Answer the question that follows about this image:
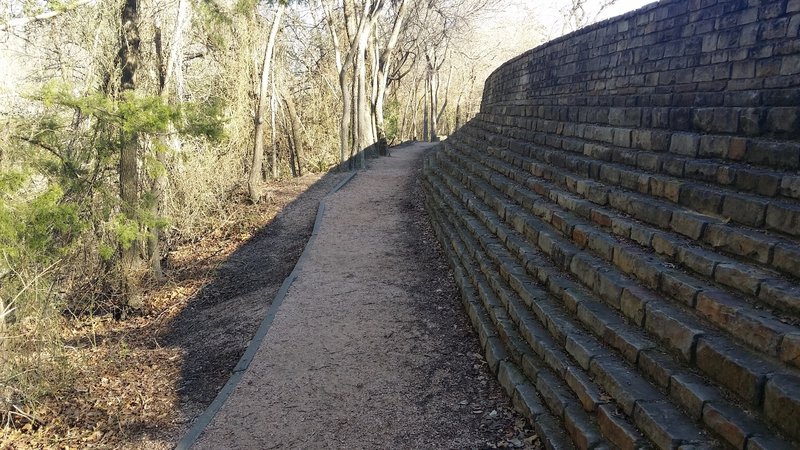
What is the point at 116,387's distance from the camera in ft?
19.3

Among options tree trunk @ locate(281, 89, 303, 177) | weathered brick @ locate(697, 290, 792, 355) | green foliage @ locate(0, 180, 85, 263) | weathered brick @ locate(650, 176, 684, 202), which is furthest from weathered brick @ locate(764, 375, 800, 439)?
tree trunk @ locate(281, 89, 303, 177)

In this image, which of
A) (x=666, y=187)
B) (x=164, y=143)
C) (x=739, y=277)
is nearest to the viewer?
(x=739, y=277)

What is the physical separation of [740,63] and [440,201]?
549 centimetres

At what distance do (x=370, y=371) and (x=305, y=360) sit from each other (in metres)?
0.73

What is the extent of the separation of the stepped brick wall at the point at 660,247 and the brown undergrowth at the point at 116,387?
3217 mm

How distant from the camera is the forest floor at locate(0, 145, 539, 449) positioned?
4.06 meters

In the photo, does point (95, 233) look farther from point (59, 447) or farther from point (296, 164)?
point (296, 164)

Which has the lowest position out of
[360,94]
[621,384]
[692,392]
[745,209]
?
[621,384]

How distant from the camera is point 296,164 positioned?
18.6 metres

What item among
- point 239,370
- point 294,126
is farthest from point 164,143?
point 294,126

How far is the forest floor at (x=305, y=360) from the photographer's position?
406 centimetres

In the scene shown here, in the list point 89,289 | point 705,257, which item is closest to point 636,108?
point 705,257

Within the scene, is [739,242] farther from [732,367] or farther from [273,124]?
[273,124]

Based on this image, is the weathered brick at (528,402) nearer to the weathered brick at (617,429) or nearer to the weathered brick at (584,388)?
the weathered brick at (584,388)
